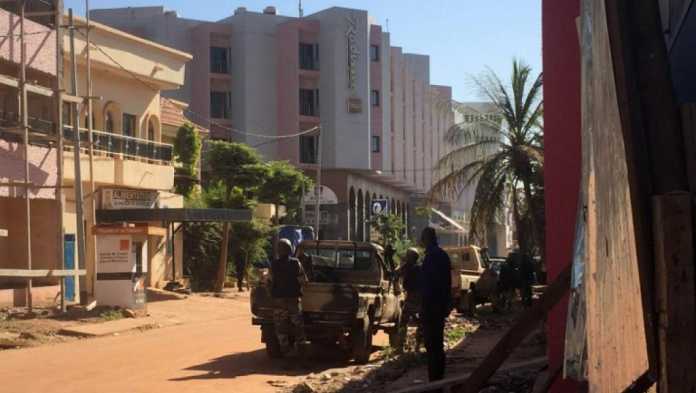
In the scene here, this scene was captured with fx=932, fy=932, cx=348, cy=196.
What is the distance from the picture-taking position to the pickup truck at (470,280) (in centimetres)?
2359

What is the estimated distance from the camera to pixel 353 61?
5922cm

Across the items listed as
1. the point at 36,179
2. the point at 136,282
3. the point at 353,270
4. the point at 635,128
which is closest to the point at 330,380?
the point at 353,270

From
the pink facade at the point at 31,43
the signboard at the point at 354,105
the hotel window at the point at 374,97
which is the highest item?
the hotel window at the point at 374,97

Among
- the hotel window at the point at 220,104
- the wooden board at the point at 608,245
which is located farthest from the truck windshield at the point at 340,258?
the hotel window at the point at 220,104

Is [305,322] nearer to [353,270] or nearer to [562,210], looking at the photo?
[353,270]

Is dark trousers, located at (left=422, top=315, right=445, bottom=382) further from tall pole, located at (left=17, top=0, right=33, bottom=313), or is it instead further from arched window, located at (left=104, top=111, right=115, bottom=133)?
arched window, located at (left=104, top=111, right=115, bottom=133)

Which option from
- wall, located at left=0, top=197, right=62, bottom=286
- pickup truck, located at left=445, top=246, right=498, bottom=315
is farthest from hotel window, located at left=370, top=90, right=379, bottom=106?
wall, located at left=0, top=197, right=62, bottom=286

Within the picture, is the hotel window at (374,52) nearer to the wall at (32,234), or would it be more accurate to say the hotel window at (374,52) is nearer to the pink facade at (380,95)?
the pink facade at (380,95)

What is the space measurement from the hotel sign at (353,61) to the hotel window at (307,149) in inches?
127

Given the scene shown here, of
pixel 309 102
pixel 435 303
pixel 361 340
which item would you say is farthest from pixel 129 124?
pixel 309 102

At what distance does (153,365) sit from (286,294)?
2228mm

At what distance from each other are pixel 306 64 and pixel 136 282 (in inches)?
1536

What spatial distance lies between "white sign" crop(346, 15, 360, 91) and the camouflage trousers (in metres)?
46.5

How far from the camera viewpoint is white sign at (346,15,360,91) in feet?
193
